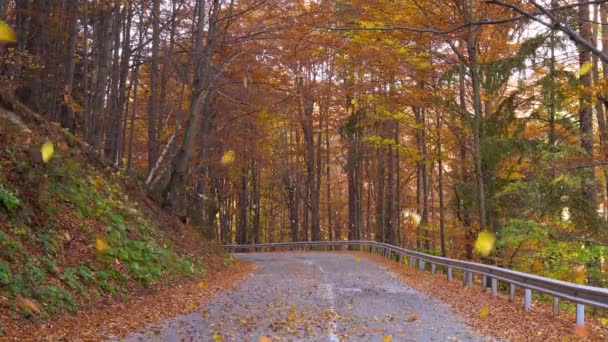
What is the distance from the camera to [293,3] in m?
19.3

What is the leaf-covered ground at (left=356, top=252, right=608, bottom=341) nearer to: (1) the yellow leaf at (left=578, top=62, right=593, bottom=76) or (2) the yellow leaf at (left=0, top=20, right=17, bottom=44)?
(1) the yellow leaf at (left=578, top=62, right=593, bottom=76)

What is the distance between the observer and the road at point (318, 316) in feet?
24.7

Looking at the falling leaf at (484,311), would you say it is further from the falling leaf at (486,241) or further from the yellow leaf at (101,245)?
the yellow leaf at (101,245)

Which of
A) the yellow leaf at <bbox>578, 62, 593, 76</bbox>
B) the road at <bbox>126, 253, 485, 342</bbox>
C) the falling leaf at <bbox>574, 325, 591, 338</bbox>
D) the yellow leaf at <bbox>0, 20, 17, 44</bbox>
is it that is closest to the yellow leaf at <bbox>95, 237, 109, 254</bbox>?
the road at <bbox>126, 253, 485, 342</bbox>

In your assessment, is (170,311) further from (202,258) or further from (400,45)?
(400,45)

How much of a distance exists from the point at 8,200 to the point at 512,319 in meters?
8.60

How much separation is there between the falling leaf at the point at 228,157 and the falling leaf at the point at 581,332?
80.9ft

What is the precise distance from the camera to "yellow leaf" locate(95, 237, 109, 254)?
35.8 feet

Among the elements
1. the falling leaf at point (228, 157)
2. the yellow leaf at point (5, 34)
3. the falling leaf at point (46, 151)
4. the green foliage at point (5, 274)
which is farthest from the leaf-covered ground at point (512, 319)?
the falling leaf at point (228, 157)

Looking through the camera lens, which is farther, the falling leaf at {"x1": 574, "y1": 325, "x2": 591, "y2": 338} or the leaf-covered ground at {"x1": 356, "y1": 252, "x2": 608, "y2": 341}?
the leaf-covered ground at {"x1": 356, "y1": 252, "x2": 608, "y2": 341}

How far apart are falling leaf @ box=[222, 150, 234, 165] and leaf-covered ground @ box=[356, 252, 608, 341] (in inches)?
763

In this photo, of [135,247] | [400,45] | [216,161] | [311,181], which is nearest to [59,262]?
[135,247]

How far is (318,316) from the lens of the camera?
9039 mm

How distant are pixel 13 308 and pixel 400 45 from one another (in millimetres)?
14443
